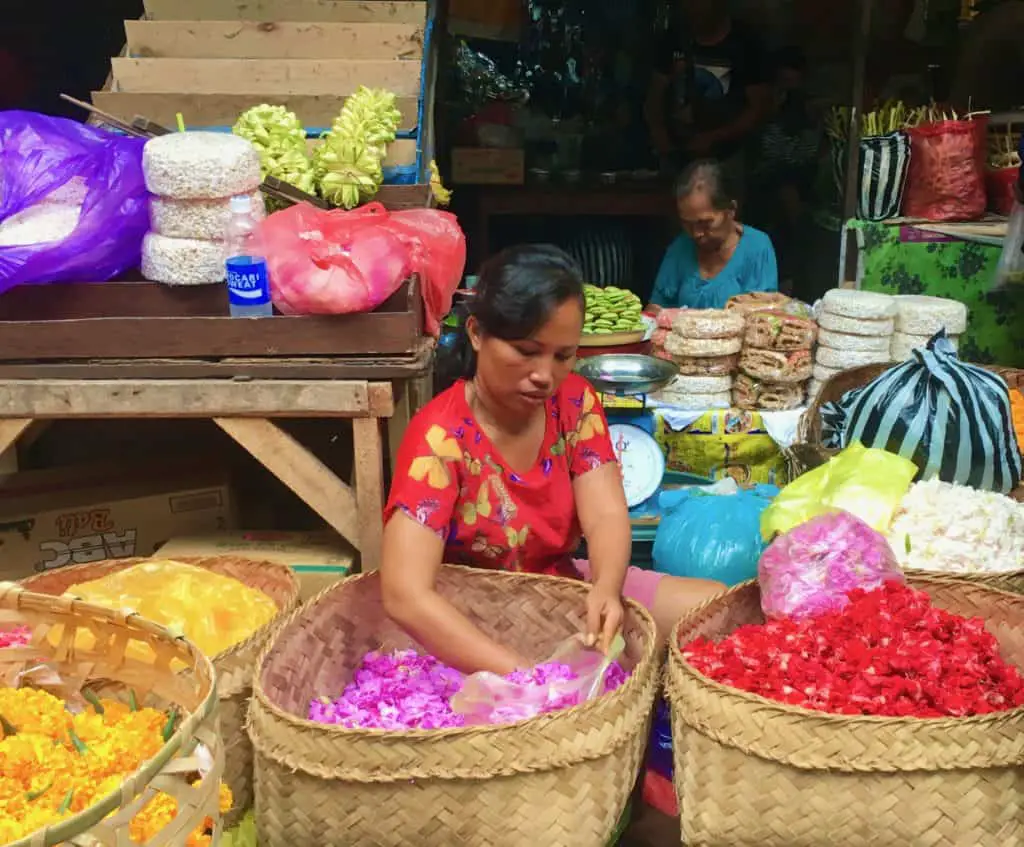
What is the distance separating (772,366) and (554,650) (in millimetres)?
1790

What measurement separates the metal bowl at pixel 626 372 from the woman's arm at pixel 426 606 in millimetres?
1187

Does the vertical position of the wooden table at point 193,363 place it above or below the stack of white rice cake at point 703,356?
above

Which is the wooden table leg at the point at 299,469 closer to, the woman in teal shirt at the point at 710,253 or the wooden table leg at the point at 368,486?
the wooden table leg at the point at 368,486

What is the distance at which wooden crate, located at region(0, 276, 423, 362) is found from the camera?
2674 mm

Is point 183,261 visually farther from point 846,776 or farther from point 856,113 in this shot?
point 856,113

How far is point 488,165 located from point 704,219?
2866mm

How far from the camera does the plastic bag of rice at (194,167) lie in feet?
8.56

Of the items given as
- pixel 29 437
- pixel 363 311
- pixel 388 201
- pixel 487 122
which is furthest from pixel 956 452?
pixel 487 122

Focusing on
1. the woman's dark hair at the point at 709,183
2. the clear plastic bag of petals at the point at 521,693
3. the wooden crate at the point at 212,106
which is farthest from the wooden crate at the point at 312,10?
the clear plastic bag of petals at the point at 521,693

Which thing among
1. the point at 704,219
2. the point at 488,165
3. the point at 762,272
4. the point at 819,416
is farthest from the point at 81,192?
the point at 488,165

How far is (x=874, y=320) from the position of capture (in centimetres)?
378

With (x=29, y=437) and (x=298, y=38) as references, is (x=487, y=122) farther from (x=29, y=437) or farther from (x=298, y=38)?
(x=29, y=437)

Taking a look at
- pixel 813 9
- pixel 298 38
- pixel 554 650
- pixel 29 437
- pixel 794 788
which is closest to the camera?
pixel 794 788

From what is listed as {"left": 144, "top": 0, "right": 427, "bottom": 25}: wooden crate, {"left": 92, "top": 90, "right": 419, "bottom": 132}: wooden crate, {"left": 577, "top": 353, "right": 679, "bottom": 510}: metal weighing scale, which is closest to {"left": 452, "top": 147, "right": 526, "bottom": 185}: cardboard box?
{"left": 144, "top": 0, "right": 427, "bottom": 25}: wooden crate
